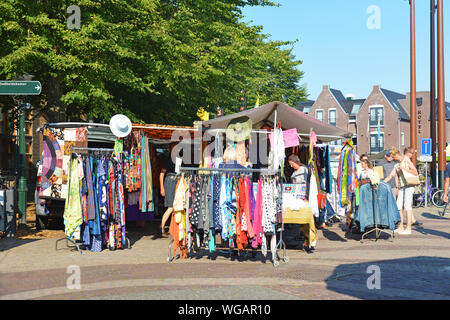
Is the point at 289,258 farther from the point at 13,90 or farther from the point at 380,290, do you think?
the point at 13,90

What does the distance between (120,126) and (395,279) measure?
223 inches

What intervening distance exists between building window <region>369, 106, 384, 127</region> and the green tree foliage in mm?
57684

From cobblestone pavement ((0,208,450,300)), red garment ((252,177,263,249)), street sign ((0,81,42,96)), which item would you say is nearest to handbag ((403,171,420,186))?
cobblestone pavement ((0,208,450,300))

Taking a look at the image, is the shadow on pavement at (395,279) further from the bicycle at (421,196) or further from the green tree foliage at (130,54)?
the bicycle at (421,196)

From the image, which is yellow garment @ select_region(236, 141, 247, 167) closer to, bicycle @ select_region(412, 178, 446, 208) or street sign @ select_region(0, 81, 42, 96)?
street sign @ select_region(0, 81, 42, 96)

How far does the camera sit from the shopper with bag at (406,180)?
12445 millimetres

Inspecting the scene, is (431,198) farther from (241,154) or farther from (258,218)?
(258,218)

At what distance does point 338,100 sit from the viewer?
3130 inches

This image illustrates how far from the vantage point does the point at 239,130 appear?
33.0 feet

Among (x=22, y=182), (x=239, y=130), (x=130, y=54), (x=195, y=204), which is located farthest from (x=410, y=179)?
(x=22, y=182)

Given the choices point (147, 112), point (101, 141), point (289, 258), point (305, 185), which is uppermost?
point (147, 112)

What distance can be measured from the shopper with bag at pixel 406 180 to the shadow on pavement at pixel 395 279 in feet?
13.1

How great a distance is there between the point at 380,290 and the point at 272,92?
3355cm
